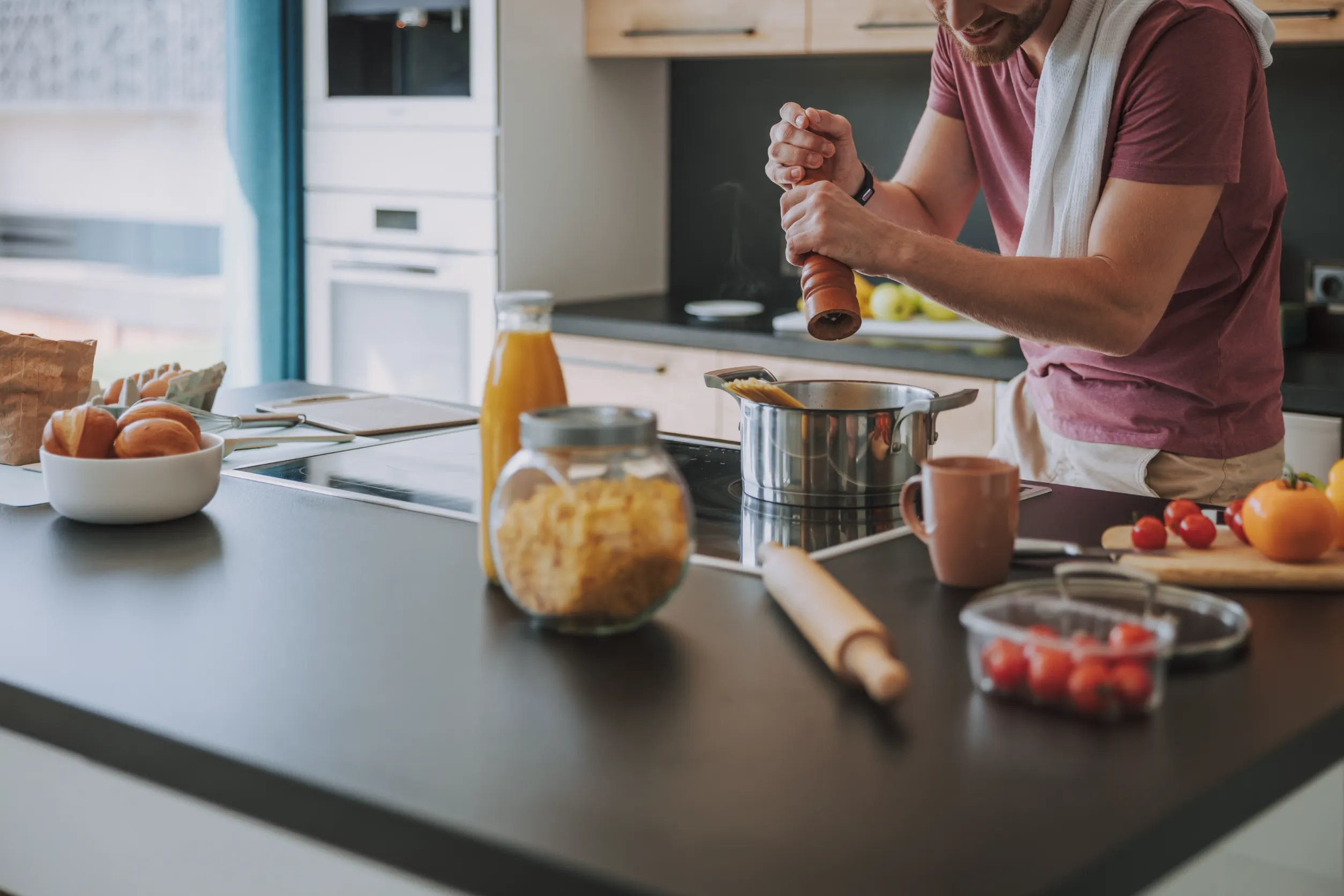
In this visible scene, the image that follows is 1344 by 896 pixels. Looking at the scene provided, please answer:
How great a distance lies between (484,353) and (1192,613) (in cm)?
239

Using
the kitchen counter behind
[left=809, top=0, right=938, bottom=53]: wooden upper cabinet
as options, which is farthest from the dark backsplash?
[left=809, top=0, right=938, bottom=53]: wooden upper cabinet

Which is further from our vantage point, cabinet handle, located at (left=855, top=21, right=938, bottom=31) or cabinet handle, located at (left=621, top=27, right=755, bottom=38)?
cabinet handle, located at (left=621, top=27, right=755, bottom=38)

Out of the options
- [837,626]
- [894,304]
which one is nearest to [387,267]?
[894,304]

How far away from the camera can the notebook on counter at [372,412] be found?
72.3 inches

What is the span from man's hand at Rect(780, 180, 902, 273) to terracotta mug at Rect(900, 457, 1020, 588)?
0.35m

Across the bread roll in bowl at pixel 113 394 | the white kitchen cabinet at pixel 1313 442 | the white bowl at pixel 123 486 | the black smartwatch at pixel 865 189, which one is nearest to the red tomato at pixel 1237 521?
the black smartwatch at pixel 865 189

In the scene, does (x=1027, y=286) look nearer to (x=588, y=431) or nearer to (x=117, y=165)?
(x=588, y=431)

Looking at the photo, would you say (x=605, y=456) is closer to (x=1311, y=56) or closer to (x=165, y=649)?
(x=165, y=649)

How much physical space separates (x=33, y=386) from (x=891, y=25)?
75.3 inches

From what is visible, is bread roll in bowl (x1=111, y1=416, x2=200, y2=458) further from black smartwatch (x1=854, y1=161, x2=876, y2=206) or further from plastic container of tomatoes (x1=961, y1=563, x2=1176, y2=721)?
black smartwatch (x1=854, y1=161, x2=876, y2=206)

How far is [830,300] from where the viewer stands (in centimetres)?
134

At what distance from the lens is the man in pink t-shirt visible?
4.84ft

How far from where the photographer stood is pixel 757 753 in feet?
2.61

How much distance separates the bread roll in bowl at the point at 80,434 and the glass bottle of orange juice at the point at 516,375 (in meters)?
0.44
